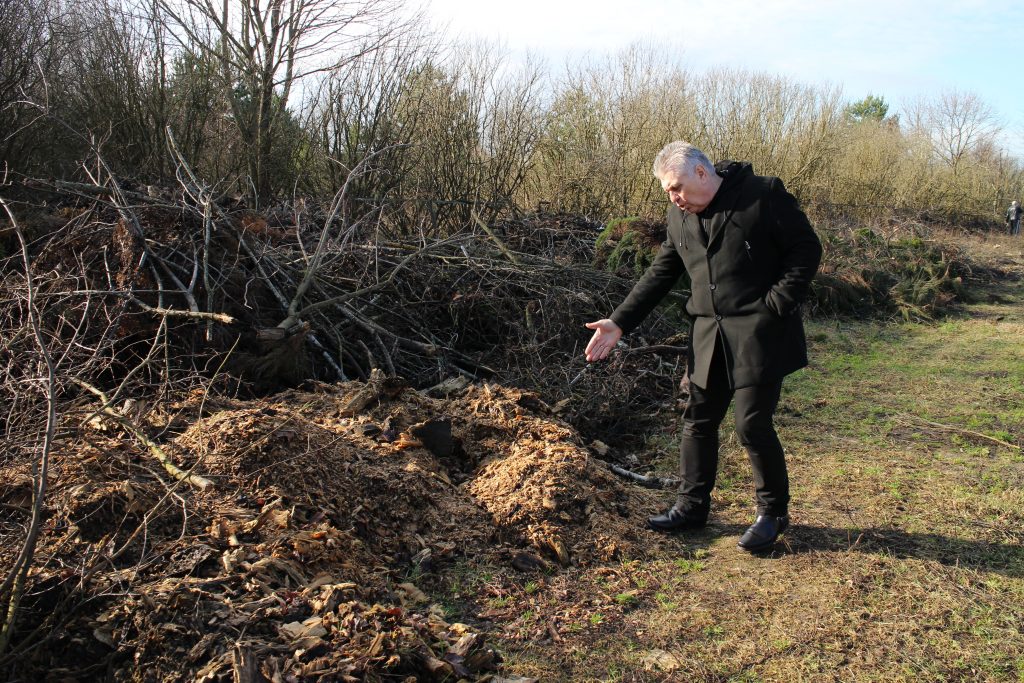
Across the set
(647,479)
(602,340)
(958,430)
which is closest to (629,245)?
(958,430)

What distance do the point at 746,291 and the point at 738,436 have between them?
0.70 metres

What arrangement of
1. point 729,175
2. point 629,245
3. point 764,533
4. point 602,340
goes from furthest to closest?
1. point 629,245
2. point 602,340
3. point 764,533
4. point 729,175

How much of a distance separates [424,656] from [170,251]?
13.4 ft

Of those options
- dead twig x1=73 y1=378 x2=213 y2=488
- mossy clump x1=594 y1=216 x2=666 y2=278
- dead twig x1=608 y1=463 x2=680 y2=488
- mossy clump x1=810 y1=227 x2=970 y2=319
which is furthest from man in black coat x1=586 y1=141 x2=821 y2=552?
mossy clump x1=810 y1=227 x2=970 y2=319

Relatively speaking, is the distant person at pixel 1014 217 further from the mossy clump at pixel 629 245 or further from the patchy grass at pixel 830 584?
the patchy grass at pixel 830 584

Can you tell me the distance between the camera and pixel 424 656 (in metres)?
2.59

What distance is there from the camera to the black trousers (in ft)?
11.3

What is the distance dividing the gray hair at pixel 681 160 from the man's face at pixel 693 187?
17 mm

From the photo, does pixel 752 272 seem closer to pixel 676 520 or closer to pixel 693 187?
pixel 693 187

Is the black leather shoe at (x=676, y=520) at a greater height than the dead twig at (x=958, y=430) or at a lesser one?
lesser

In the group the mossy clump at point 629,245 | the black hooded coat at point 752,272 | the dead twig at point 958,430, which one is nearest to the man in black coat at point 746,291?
the black hooded coat at point 752,272

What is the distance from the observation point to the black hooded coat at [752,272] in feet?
10.9

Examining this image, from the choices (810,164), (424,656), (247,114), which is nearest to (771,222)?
(424,656)

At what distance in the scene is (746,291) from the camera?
3.40m
